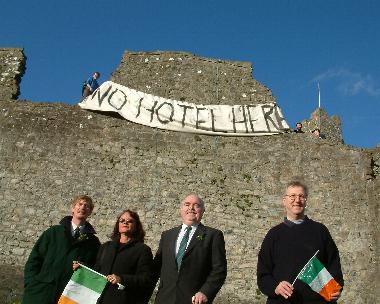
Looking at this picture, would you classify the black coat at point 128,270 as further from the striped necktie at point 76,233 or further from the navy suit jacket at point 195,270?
the striped necktie at point 76,233

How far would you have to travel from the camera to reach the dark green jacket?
475 cm

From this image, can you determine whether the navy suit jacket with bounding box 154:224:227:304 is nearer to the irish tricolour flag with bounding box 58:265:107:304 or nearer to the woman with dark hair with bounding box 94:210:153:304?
the woman with dark hair with bounding box 94:210:153:304

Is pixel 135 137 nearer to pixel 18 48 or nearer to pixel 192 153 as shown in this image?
pixel 192 153

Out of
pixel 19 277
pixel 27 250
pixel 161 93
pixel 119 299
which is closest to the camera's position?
pixel 119 299

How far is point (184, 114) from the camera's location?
11953 mm

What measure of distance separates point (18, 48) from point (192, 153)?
19.3 feet

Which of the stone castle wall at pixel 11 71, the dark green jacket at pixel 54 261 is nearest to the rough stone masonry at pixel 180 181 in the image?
the stone castle wall at pixel 11 71

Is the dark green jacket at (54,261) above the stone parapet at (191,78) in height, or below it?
below

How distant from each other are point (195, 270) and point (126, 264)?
0.72 m

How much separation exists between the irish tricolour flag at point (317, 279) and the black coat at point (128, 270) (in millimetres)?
1568

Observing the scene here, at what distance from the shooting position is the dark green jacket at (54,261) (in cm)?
475

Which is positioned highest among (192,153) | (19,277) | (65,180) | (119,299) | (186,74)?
(186,74)

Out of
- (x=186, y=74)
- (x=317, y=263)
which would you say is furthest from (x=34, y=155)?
(x=317, y=263)

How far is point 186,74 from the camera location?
1277 centimetres
